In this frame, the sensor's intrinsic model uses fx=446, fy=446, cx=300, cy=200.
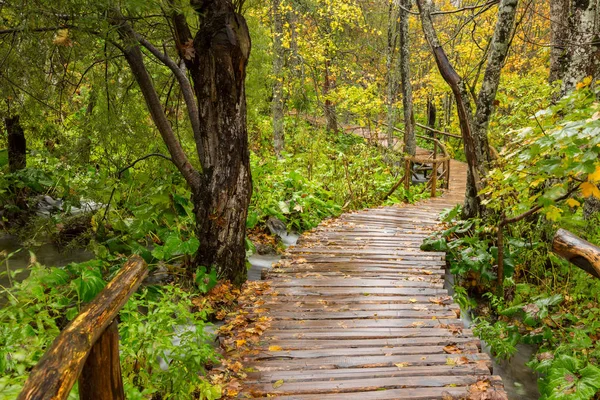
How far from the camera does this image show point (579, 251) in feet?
7.11

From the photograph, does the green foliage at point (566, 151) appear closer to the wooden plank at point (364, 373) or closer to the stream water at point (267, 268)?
the wooden plank at point (364, 373)

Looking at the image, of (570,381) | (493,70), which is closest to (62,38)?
(493,70)

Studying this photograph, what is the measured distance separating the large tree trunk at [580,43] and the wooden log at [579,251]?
13.2 feet

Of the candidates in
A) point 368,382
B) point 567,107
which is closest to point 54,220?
point 368,382

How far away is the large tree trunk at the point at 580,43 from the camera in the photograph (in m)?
5.29

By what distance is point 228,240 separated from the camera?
17.1ft

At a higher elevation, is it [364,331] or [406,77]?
[406,77]

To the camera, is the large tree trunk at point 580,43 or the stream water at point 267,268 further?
the large tree trunk at point 580,43

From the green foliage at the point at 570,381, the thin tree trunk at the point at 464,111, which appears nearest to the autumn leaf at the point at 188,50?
the thin tree trunk at the point at 464,111

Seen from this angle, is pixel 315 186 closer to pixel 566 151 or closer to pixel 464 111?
pixel 464 111

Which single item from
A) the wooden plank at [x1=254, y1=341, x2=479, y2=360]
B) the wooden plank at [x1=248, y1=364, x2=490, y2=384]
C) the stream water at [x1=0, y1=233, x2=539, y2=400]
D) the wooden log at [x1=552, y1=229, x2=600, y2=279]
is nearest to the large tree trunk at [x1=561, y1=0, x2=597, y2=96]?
the stream water at [x1=0, y1=233, x2=539, y2=400]

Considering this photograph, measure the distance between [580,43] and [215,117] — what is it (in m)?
4.40

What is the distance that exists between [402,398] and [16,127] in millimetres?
7879

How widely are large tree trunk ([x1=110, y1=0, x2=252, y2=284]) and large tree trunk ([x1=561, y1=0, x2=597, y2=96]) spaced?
396 cm
